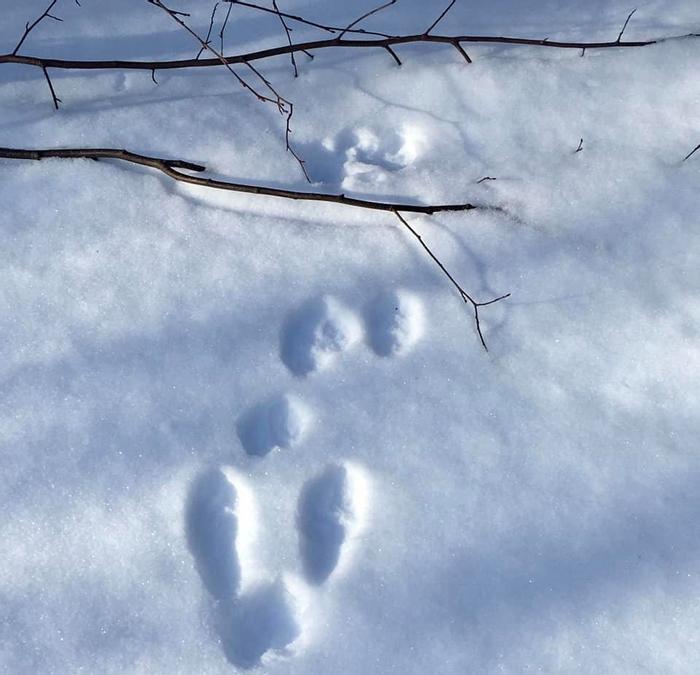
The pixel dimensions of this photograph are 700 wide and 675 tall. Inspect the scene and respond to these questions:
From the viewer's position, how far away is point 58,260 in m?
1.04

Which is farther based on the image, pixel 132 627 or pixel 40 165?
pixel 40 165

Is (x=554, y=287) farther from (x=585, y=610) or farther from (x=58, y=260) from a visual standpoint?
(x=58, y=260)

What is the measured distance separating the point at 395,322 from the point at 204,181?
39 cm

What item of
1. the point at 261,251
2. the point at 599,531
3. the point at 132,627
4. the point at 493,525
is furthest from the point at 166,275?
the point at 599,531

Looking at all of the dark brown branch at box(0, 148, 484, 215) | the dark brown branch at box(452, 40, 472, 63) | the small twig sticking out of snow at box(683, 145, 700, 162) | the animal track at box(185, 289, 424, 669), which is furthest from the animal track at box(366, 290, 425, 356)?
the small twig sticking out of snow at box(683, 145, 700, 162)

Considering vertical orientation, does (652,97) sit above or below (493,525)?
above

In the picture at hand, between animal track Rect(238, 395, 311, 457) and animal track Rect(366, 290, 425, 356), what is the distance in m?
0.16

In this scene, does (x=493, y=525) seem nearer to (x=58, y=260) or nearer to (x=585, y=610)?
(x=585, y=610)

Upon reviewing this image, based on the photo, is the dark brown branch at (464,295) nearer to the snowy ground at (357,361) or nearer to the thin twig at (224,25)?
the snowy ground at (357,361)

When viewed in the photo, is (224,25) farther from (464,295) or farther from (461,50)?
(464,295)

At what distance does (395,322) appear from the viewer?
3.42ft

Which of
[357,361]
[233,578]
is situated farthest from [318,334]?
[233,578]

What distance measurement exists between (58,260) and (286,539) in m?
0.59

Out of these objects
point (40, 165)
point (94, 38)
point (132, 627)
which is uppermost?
point (94, 38)
